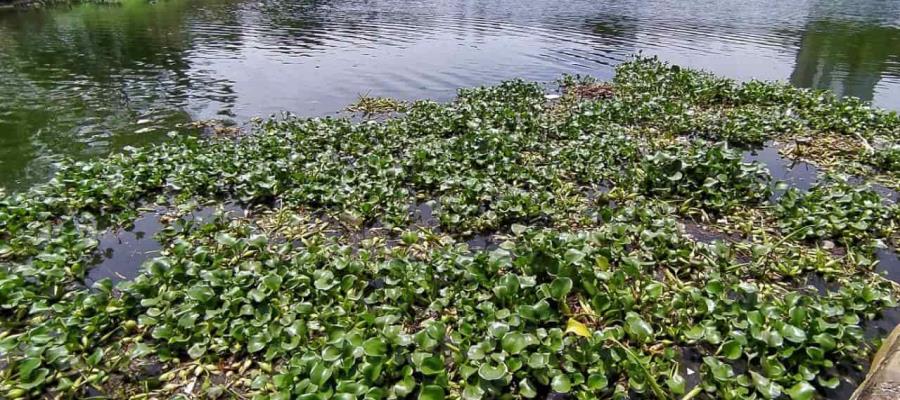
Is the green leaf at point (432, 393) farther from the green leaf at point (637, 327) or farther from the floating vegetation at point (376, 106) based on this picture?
the floating vegetation at point (376, 106)

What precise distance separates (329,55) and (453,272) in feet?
51.8

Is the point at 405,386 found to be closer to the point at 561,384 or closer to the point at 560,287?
the point at 561,384

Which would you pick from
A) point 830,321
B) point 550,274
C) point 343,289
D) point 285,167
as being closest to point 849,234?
point 830,321

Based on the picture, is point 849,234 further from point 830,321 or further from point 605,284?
point 605,284

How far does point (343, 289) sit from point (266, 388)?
3.87 feet

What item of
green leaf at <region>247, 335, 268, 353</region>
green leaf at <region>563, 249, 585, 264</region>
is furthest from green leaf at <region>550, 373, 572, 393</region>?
green leaf at <region>247, 335, 268, 353</region>

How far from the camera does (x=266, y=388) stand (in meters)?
3.83

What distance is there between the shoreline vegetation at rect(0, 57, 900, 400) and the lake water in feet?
12.0

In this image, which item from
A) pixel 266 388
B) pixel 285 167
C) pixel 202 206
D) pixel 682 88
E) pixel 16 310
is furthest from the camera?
pixel 682 88

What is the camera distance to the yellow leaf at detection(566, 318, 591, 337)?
4.27 m

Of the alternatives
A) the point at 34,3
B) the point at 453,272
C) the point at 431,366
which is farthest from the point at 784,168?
the point at 34,3

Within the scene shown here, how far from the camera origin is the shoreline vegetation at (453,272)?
12.7 ft

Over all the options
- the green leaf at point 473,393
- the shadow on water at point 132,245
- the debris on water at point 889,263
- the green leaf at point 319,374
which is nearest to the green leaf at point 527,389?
the green leaf at point 473,393

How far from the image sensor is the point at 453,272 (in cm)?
492
